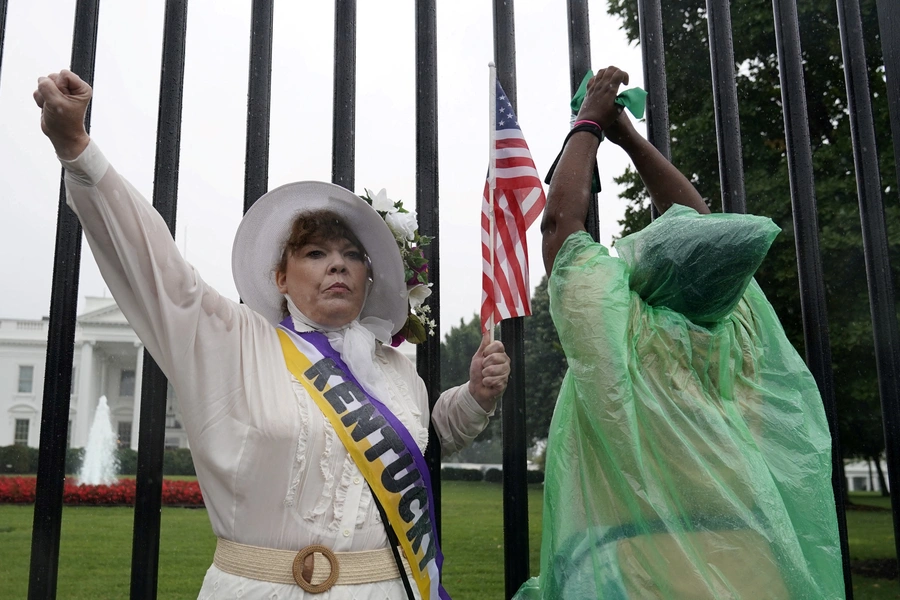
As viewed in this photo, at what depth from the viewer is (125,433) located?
106ft

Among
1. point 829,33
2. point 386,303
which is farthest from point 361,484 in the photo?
A: point 829,33

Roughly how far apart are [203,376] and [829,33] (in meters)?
8.91

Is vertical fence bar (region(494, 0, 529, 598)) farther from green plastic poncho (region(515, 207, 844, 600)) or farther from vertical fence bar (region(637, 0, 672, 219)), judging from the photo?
vertical fence bar (region(637, 0, 672, 219))

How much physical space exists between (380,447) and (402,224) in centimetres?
82

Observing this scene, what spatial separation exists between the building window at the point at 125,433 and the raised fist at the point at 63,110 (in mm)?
29201

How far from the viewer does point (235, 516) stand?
2.33 metres

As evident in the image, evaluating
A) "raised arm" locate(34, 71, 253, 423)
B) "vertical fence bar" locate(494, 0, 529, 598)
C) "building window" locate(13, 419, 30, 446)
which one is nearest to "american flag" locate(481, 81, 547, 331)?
"vertical fence bar" locate(494, 0, 529, 598)

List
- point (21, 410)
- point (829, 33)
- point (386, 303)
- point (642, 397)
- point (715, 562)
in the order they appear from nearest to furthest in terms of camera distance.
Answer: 1. point (715, 562)
2. point (642, 397)
3. point (386, 303)
4. point (829, 33)
5. point (21, 410)

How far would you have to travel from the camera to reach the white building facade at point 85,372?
25969 millimetres

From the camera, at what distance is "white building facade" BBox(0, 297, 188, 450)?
2597 cm

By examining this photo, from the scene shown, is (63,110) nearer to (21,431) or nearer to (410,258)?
(410,258)

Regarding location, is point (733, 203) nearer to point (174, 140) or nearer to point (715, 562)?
point (715, 562)

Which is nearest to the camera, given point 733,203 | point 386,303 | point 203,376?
point 203,376

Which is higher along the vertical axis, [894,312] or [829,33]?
[829,33]
